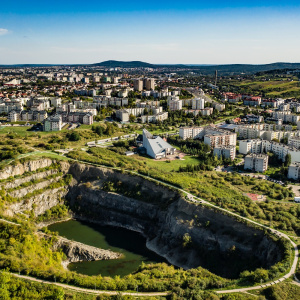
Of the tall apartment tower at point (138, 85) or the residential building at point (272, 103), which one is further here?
the tall apartment tower at point (138, 85)

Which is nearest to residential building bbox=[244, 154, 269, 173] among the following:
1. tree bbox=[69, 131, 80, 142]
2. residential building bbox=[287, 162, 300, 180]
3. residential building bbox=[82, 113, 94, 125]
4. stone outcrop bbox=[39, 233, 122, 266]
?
residential building bbox=[287, 162, 300, 180]

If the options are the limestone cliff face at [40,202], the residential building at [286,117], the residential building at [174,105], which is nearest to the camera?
the limestone cliff face at [40,202]

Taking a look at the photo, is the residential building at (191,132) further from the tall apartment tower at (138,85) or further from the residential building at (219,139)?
the tall apartment tower at (138,85)

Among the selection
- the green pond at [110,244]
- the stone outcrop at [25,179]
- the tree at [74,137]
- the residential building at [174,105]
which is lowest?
the green pond at [110,244]

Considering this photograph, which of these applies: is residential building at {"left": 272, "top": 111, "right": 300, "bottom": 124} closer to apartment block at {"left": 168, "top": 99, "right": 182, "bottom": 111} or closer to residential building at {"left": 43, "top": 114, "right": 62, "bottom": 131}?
apartment block at {"left": 168, "top": 99, "right": 182, "bottom": 111}

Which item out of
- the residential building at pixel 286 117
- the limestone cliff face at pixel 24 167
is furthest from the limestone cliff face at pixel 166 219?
the residential building at pixel 286 117

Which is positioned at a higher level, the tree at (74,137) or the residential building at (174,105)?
the residential building at (174,105)
